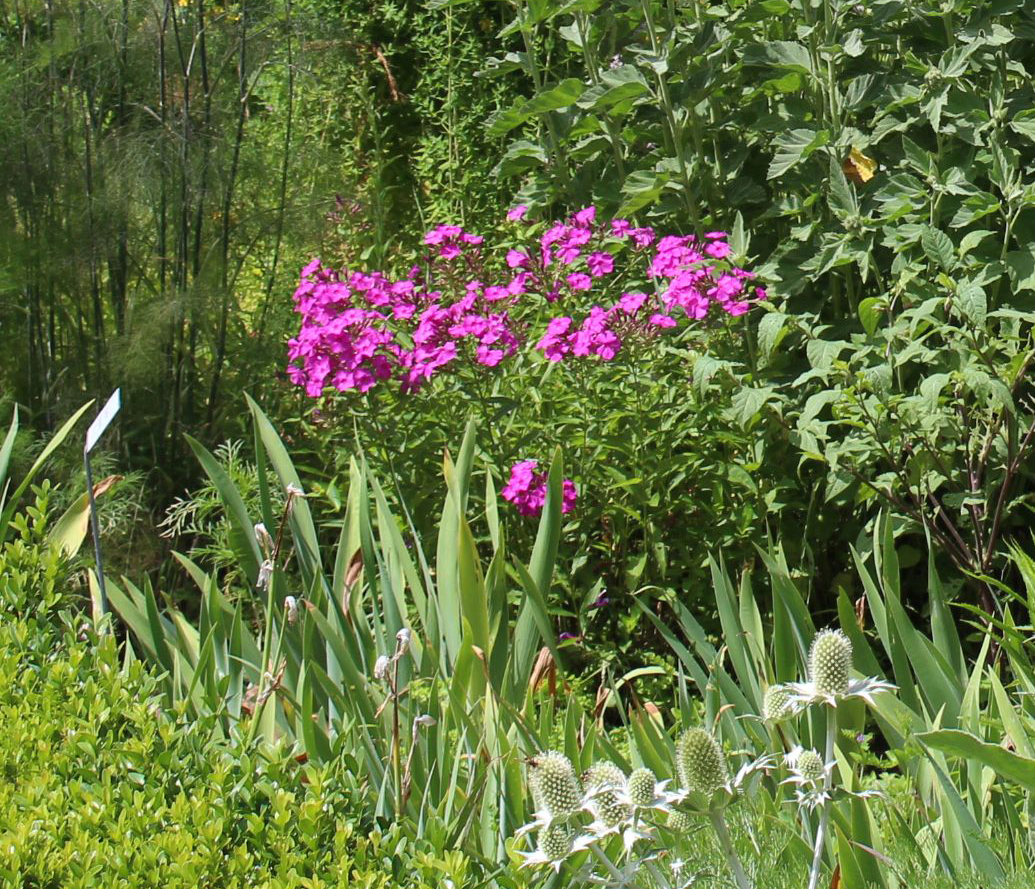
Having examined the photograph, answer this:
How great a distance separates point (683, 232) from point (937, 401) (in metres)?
1.28

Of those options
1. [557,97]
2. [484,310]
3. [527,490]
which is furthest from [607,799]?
[557,97]

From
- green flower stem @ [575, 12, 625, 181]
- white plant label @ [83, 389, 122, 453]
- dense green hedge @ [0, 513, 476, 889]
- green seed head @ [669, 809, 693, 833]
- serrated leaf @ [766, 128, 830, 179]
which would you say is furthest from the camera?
green flower stem @ [575, 12, 625, 181]

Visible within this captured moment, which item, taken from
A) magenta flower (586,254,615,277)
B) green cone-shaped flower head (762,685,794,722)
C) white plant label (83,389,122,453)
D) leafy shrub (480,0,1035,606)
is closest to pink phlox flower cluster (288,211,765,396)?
magenta flower (586,254,615,277)

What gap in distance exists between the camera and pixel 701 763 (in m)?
1.23

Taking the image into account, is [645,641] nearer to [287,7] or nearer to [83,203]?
[83,203]

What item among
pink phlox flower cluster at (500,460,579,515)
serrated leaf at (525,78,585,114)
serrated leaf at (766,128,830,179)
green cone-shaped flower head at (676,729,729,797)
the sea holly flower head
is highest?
serrated leaf at (525,78,585,114)

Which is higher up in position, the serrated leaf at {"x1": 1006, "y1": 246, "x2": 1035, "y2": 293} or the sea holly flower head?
the sea holly flower head

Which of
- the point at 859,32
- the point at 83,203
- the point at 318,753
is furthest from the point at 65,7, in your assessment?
the point at 318,753

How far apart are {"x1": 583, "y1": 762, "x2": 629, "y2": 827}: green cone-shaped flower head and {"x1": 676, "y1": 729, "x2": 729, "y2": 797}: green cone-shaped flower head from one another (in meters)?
0.07

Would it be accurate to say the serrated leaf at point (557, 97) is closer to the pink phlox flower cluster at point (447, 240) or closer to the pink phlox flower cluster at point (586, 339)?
the pink phlox flower cluster at point (447, 240)

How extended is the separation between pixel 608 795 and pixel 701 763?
105 mm

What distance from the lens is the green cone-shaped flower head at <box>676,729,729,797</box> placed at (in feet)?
4.03

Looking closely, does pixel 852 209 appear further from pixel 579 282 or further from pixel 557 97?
pixel 557 97

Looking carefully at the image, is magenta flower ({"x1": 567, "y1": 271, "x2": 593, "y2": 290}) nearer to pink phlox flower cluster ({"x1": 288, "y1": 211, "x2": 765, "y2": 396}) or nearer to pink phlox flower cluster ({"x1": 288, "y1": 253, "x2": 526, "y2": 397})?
pink phlox flower cluster ({"x1": 288, "y1": 211, "x2": 765, "y2": 396})
